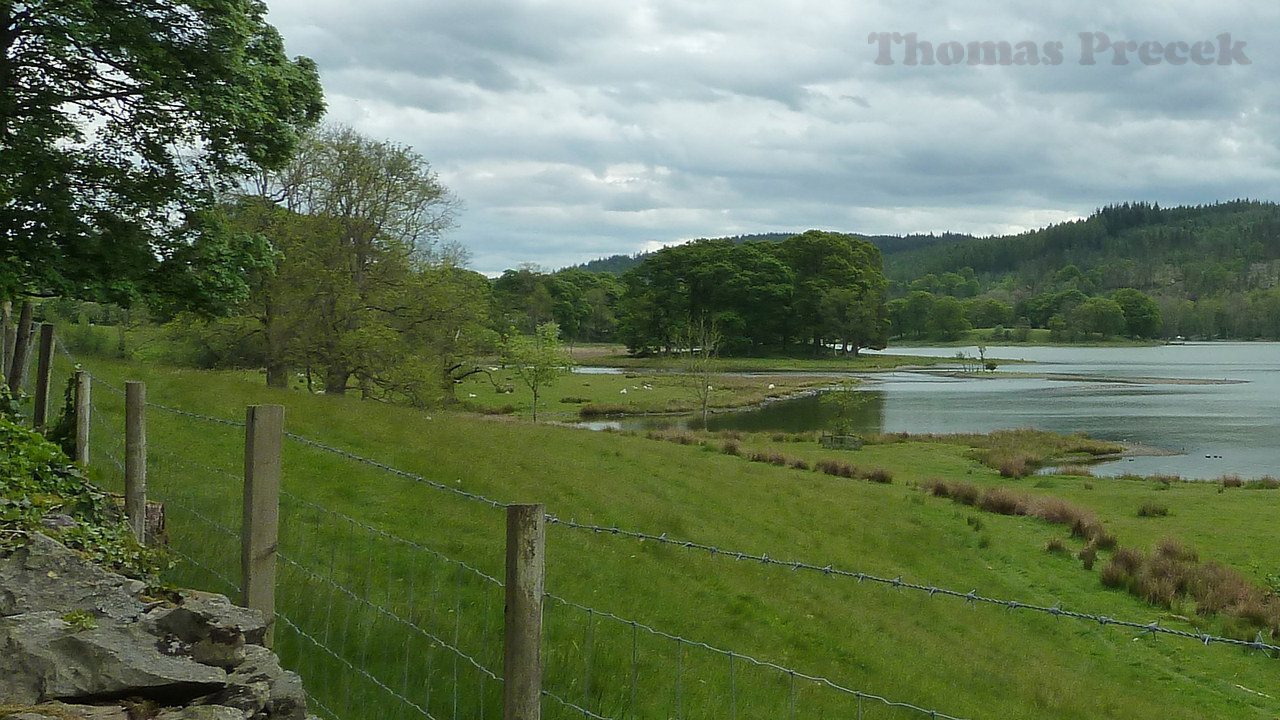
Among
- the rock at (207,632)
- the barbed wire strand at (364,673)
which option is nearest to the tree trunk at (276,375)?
the barbed wire strand at (364,673)

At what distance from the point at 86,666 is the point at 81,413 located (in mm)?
4945

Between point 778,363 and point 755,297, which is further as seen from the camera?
point 755,297

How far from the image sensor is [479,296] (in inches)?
1486

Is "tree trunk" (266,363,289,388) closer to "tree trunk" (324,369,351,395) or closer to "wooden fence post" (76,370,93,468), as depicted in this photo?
"tree trunk" (324,369,351,395)

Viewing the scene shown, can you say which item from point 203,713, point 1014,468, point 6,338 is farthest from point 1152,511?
point 6,338

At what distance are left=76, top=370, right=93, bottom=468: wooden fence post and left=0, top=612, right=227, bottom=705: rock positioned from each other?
452cm

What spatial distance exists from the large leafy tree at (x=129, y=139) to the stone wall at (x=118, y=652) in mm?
10594

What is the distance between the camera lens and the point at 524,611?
3.69m

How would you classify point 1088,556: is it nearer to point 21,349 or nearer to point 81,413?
point 81,413

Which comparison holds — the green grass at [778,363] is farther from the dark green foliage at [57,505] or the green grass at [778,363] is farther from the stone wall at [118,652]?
the stone wall at [118,652]

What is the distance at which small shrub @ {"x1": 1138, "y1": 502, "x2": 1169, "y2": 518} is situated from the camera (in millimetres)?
24656

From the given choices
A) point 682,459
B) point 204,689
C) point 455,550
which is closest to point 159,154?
point 455,550

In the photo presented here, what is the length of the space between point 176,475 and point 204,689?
923cm

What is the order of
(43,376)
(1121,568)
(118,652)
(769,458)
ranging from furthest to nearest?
(769,458) → (1121,568) → (43,376) → (118,652)
